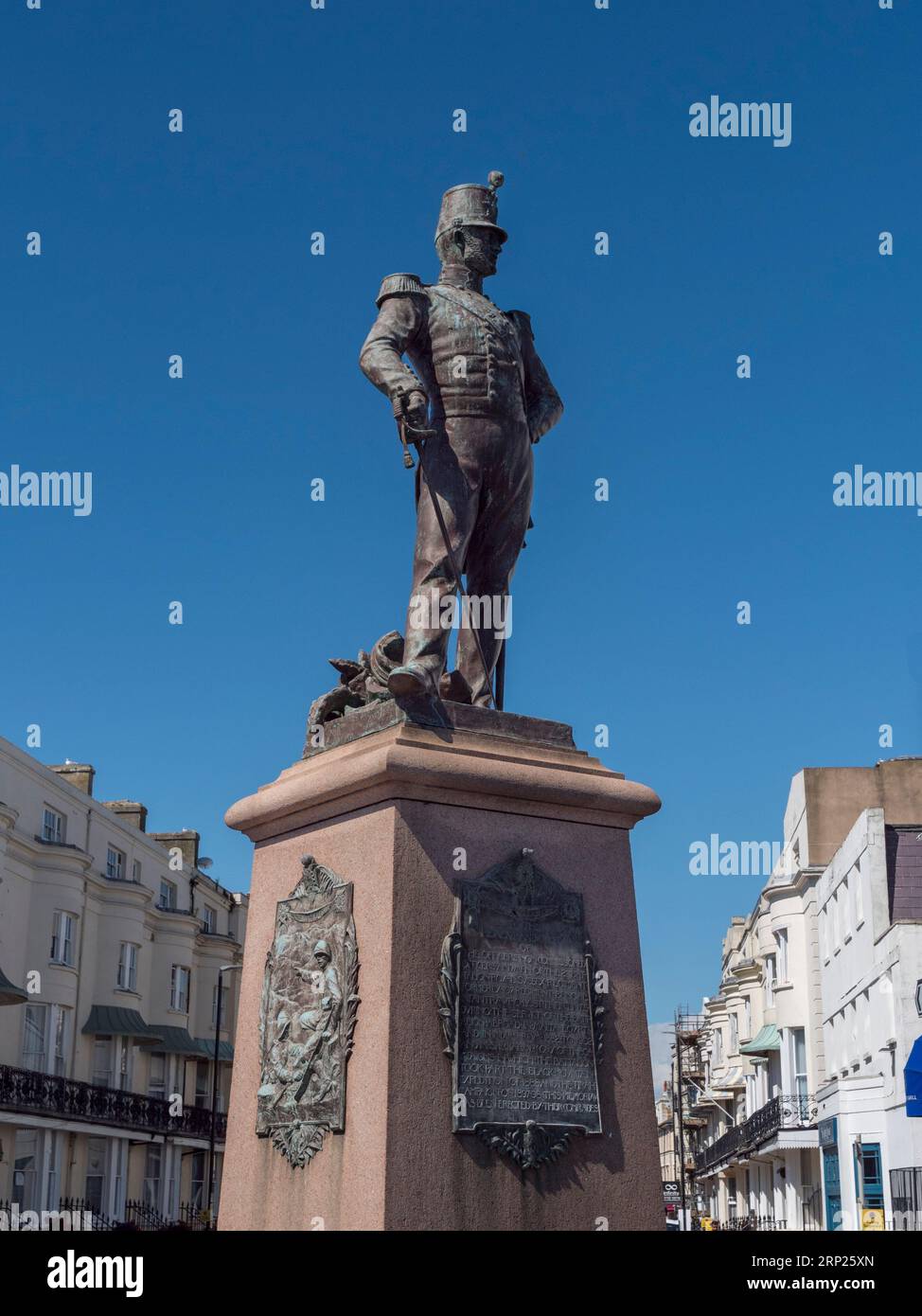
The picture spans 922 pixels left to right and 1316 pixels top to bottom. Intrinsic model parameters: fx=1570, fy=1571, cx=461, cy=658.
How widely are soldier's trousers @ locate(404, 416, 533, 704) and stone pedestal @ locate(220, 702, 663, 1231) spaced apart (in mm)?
611

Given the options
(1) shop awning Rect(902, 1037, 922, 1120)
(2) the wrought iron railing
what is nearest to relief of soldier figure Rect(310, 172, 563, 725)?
(1) shop awning Rect(902, 1037, 922, 1120)

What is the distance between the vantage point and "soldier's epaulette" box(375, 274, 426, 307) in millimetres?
9094

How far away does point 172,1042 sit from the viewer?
5653 centimetres

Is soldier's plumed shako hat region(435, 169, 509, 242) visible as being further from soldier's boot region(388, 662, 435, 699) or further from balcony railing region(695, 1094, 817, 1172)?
balcony railing region(695, 1094, 817, 1172)

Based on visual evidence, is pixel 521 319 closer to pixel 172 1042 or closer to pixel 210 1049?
pixel 172 1042

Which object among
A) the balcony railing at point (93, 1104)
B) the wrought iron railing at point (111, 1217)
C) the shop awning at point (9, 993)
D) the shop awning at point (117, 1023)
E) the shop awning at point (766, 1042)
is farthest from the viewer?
the shop awning at point (766, 1042)

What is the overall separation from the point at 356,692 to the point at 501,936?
6.04 feet

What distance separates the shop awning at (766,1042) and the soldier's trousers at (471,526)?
168 feet

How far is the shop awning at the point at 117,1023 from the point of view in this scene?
5178 cm

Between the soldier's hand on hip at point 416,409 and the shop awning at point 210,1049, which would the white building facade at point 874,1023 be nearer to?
the shop awning at point 210,1049

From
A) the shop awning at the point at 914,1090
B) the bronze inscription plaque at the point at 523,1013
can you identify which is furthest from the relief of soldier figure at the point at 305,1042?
the shop awning at the point at 914,1090

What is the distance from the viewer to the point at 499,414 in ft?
30.2
